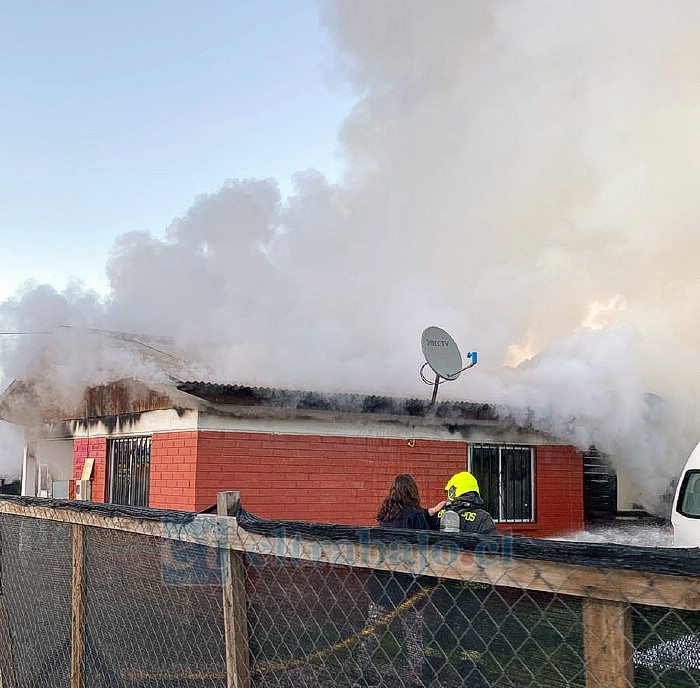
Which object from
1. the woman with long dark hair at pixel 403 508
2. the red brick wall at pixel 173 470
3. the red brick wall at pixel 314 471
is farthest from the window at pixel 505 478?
the woman with long dark hair at pixel 403 508

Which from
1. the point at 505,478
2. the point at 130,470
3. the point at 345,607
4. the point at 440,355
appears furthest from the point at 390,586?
the point at 505,478

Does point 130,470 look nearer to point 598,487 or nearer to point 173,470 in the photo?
point 173,470

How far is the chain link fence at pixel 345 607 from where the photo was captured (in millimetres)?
1437

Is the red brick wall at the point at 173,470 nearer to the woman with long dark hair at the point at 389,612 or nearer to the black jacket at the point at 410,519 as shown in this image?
the black jacket at the point at 410,519

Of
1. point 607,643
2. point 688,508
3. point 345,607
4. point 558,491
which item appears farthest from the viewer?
point 558,491

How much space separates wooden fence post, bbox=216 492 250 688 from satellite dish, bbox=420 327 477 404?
7.32 m

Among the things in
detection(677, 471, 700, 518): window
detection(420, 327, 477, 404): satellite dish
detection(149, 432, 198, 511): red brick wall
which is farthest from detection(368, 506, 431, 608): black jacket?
detection(420, 327, 477, 404): satellite dish

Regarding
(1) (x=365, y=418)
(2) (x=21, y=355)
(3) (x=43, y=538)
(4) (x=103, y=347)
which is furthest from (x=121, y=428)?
(3) (x=43, y=538)

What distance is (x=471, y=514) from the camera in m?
6.82

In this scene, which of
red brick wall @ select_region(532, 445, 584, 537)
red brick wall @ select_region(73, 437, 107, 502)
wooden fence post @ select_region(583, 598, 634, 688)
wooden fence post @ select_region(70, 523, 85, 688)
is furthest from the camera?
red brick wall @ select_region(532, 445, 584, 537)

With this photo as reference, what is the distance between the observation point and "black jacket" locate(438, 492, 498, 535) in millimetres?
6711

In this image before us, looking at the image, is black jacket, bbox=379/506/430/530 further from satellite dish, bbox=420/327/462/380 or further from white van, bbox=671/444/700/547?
satellite dish, bbox=420/327/462/380

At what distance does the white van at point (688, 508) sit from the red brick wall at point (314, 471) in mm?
3448

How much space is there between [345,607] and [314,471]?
7517mm
